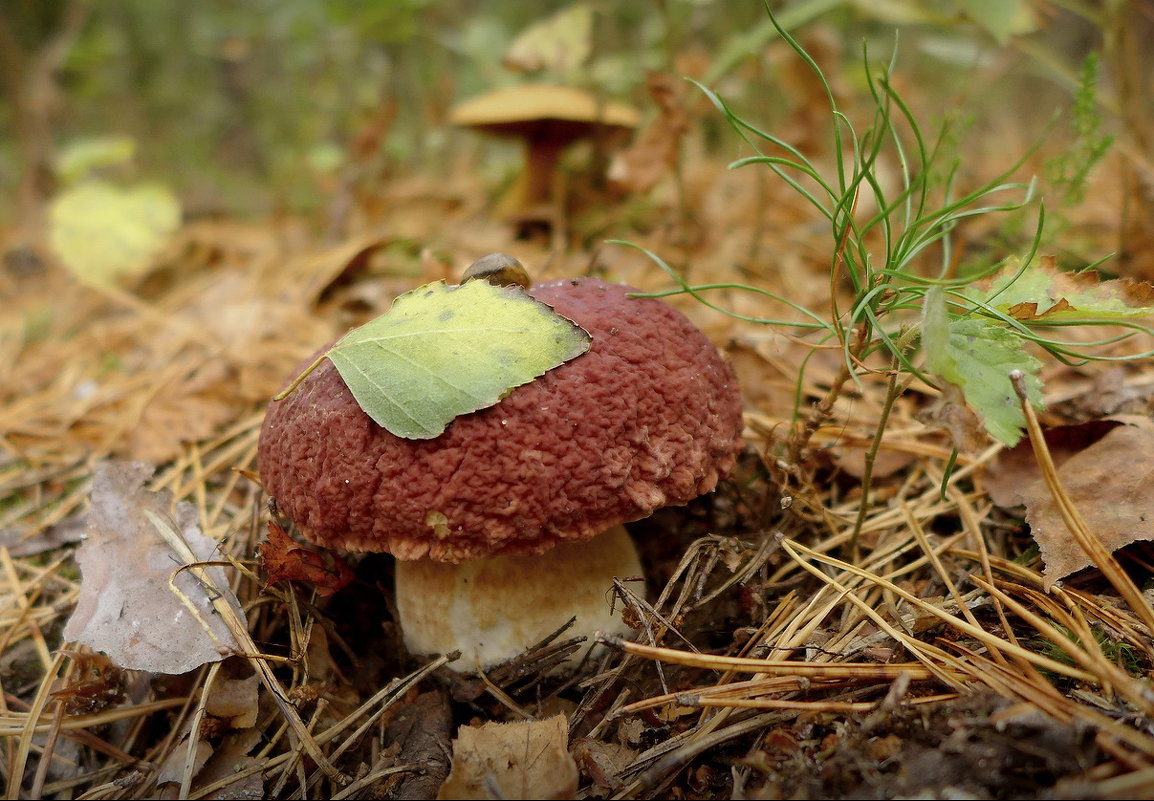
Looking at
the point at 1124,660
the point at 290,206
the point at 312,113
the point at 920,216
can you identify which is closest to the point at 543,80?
the point at 290,206

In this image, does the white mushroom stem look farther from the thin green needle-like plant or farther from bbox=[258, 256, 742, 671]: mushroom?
the thin green needle-like plant

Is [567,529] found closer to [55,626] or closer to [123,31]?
[55,626]

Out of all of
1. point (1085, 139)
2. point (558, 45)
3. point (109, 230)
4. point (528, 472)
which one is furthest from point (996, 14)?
point (109, 230)

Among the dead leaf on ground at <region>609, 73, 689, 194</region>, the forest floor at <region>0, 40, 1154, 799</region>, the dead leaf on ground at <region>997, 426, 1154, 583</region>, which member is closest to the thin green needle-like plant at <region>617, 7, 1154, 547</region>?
the forest floor at <region>0, 40, 1154, 799</region>

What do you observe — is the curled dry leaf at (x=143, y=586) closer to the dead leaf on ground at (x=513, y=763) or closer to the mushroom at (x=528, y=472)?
the mushroom at (x=528, y=472)


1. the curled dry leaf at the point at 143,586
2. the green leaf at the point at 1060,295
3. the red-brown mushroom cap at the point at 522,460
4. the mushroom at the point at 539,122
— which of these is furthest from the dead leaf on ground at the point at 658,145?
the curled dry leaf at the point at 143,586

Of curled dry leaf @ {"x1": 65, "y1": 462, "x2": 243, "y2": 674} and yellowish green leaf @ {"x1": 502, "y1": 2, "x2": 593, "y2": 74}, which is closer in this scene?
curled dry leaf @ {"x1": 65, "y1": 462, "x2": 243, "y2": 674}

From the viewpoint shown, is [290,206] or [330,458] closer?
[330,458]
